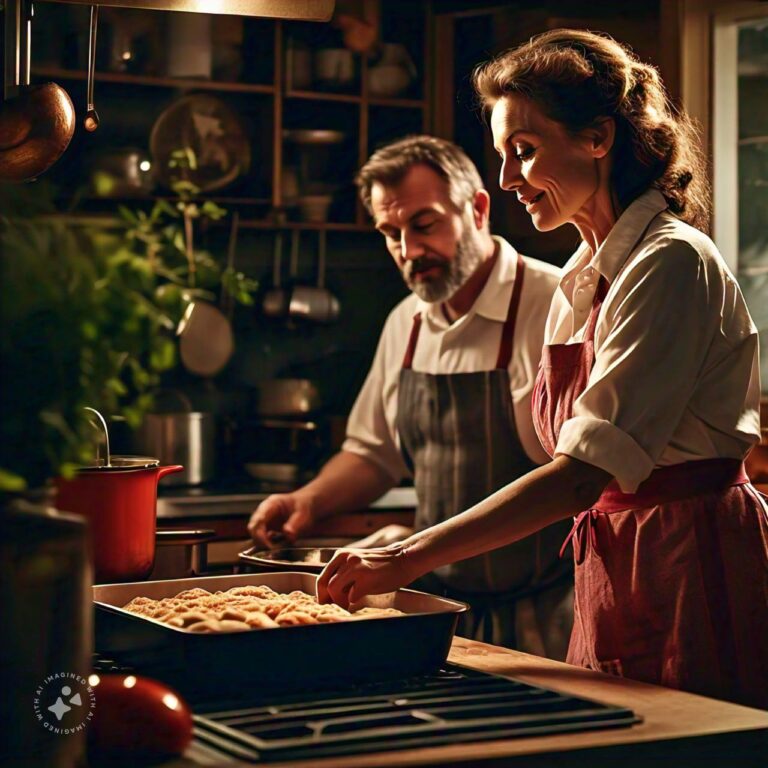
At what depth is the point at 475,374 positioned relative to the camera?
2.98 m

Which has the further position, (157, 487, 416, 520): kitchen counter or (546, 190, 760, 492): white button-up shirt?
(157, 487, 416, 520): kitchen counter

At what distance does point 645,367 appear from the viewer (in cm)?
170

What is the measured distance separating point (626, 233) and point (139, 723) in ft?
3.52

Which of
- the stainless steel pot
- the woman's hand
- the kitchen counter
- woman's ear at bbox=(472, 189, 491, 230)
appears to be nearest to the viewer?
the woman's hand

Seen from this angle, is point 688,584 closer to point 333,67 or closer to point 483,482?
point 483,482

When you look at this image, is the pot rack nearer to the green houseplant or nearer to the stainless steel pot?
the green houseplant

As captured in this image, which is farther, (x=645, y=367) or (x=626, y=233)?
(x=626, y=233)

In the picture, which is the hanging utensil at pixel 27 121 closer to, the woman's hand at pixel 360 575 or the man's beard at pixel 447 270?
the woman's hand at pixel 360 575

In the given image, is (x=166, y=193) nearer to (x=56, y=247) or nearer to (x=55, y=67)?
(x=55, y=67)

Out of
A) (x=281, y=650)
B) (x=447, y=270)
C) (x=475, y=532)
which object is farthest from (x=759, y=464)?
(x=281, y=650)

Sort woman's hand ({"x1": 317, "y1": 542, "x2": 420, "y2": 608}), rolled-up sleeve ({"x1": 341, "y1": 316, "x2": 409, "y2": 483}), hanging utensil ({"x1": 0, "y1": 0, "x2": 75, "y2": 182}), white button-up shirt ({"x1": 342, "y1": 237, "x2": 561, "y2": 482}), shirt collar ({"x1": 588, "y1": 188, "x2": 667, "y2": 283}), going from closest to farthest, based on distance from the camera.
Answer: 1. woman's hand ({"x1": 317, "y1": 542, "x2": 420, "y2": 608})
2. shirt collar ({"x1": 588, "y1": 188, "x2": 667, "y2": 283})
3. hanging utensil ({"x1": 0, "y1": 0, "x2": 75, "y2": 182})
4. white button-up shirt ({"x1": 342, "y1": 237, "x2": 561, "y2": 482})
5. rolled-up sleeve ({"x1": 341, "y1": 316, "x2": 409, "y2": 483})

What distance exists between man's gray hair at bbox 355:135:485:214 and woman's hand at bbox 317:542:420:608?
5.19 feet

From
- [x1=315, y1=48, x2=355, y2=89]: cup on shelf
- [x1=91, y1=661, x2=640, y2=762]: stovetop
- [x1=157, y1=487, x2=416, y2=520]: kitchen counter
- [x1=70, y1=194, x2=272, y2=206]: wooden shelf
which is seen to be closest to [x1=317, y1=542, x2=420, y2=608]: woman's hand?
[x1=91, y1=661, x2=640, y2=762]: stovetop

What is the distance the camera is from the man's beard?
3029 mm
